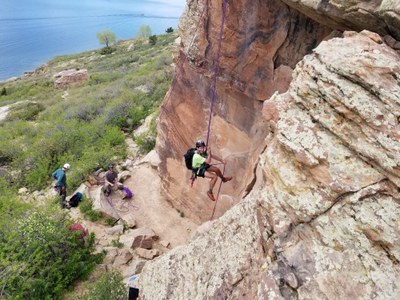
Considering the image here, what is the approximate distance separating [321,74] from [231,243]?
3114 mm

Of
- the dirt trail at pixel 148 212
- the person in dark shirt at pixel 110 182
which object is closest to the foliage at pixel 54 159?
the dirt trail at pixel 148 212

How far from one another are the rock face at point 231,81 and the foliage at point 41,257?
365 centimetres

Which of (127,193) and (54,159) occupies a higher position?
(127,193)

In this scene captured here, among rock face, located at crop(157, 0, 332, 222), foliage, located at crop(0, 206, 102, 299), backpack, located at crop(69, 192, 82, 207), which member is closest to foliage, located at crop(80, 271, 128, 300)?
foliage, located at crop(0, 206, 102, 299)

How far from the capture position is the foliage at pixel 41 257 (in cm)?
715

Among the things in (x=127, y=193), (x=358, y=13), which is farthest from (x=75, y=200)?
(x=358, y=13)

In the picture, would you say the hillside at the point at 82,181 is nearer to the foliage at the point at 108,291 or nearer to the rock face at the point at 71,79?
the foliage at the point at 108,291

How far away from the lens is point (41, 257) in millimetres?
7863

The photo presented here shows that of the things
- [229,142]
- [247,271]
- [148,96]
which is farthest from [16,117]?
[247,271]

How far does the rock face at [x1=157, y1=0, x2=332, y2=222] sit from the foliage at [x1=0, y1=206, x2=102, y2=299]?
3.65 metres

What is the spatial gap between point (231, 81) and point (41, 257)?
6.19m

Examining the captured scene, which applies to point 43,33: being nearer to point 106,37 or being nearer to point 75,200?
point 106,37

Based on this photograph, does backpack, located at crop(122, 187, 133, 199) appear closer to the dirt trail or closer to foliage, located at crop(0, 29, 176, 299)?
the dirt trail

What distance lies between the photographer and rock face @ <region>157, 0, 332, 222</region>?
272 inches
